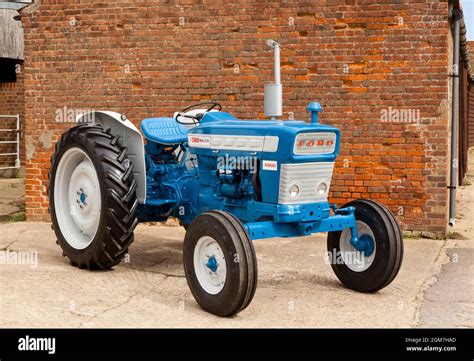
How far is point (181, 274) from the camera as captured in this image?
665cm

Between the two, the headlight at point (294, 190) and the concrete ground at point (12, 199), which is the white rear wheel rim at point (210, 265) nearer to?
the headlight at point (294, 190)

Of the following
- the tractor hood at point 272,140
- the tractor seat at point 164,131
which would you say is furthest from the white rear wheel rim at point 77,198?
the tractor hood at point 272,140

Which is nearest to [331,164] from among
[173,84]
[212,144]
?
[212,144]

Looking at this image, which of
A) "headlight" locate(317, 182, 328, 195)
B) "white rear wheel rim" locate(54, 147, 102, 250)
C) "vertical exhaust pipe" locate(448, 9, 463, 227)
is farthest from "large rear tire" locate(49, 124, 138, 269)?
"vertical exhaust pipe" locate(448, 9, 463, 227)

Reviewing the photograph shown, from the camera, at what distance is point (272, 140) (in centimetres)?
557

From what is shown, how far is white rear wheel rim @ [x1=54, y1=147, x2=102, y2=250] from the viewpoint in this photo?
6.73 meters

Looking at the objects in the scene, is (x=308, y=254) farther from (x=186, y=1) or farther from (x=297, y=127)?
(x=186, y=1)

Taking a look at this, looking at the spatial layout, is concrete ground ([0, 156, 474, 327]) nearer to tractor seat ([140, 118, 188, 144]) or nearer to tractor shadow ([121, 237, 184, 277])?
tractor shadow ([121, 237, 184, 277])

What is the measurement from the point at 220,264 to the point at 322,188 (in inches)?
43.5

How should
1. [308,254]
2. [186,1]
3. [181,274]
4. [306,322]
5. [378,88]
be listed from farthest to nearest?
[186,1] → [378,88] → [308,254] → [181,274] → [306,322]

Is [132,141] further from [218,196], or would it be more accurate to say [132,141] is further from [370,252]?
[370,252]

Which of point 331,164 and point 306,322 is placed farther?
point 331,164

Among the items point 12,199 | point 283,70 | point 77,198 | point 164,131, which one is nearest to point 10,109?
point 12,199

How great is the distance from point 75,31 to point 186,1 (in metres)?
1.59
